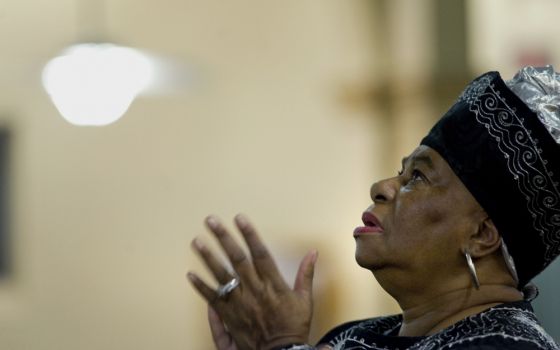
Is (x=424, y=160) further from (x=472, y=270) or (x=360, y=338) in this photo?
(x=360, y=338)

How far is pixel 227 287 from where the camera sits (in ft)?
6.56

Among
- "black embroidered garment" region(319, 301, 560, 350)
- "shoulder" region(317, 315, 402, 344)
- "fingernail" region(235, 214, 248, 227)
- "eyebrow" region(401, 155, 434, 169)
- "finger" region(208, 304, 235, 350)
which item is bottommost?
"shoulder" region(317, 315, 402, 344)

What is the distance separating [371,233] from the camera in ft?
7.05

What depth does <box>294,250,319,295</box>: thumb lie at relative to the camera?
198 cm

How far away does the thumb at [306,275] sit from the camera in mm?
1980

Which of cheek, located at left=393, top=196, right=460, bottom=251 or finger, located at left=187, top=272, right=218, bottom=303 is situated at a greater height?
cheek, located at left=393, top=196, right=460, bottom=251

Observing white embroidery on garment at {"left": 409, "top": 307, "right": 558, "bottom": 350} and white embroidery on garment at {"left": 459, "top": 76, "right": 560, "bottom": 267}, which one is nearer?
white embroidery on garment at {"left": 409, "top": 307, "right": 558, "bottom": 350}

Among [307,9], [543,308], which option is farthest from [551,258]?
[307,9]

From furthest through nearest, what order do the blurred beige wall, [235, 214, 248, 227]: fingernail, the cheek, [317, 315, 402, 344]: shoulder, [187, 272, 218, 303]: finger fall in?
the blurred beige wall, [317, 315, 402, 344]: shoulder, the cheek, [187, 272, 218, 303]: finger, [235, 214, 248, 227]: fingernail

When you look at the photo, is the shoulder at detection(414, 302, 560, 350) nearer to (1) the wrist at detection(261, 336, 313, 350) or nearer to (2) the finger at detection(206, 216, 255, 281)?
(1) the wrist at detection(261, 336, 313, 350)

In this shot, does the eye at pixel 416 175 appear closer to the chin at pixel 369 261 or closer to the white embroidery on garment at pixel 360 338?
the chin at pixel 369 261

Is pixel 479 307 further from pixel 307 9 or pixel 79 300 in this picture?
pixel 307 9

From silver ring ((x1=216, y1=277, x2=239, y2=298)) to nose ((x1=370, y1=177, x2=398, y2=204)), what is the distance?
14.3 inches

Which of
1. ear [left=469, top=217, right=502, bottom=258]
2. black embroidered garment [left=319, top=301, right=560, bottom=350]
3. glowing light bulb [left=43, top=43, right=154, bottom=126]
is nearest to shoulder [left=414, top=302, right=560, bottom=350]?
black embroidered garment [left=319, top=301, right=560, bottom=350]
